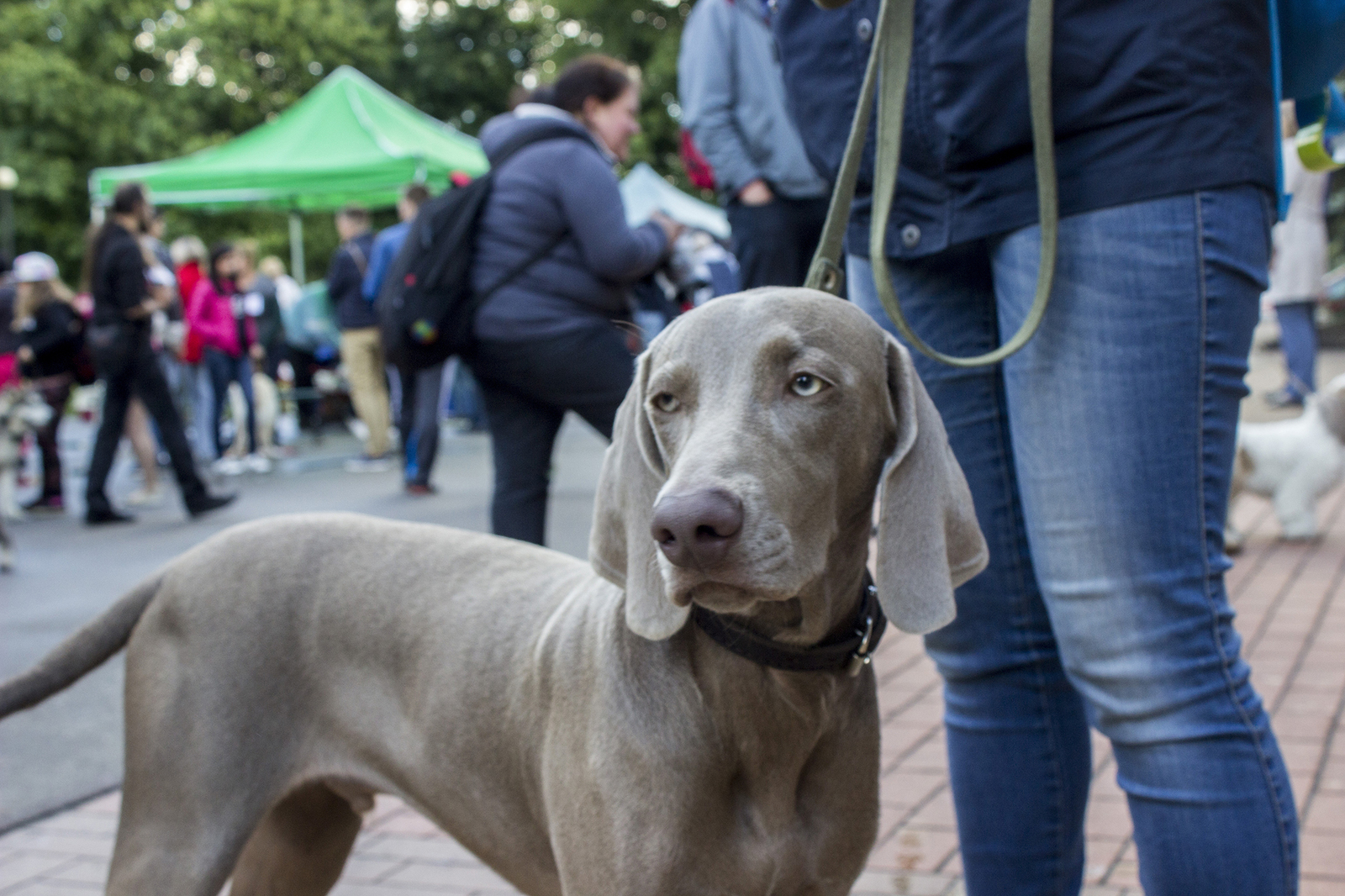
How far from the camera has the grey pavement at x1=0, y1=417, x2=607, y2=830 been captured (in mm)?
4004

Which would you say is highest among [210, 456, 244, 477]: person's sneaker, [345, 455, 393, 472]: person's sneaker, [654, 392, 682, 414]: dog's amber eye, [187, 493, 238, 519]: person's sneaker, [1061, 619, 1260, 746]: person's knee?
Answer: [654, 392, 682, 414]: dog's amber eye

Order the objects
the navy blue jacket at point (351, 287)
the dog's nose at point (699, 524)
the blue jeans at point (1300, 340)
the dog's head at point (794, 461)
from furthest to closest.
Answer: the navy blue jacket at point (351, 287) → the blue jeans at point (1300, 340) → the dog's head at point (794, 461) → the dog's nose at point (699, 524)

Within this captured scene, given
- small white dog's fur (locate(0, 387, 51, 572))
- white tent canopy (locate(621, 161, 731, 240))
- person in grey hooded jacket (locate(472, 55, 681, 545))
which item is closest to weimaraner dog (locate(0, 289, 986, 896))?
person in grey hooded jacket (locate(472, 55, 681, 545))

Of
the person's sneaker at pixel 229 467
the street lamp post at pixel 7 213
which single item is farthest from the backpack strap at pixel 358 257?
the street lamp post at pixel 7 213

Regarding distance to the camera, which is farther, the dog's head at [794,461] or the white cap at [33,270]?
the white cap at [33,270]

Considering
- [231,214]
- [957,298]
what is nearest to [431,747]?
[957,298]

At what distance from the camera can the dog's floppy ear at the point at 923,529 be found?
1.78 m

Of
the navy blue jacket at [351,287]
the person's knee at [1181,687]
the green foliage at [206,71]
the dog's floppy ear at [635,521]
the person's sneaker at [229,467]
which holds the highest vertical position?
the green foliage at [206,71]

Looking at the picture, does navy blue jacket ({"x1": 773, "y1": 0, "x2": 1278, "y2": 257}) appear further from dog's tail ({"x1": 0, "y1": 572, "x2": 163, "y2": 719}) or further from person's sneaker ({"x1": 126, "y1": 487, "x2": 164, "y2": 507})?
person's sneaker ({"x1": 126, "y1": 487, "x2": 164, "y2": 507})

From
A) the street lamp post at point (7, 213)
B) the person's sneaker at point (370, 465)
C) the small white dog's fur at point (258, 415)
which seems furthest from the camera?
the street lamp post at point (7, 213)

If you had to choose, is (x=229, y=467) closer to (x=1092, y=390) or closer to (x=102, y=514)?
(x=102, y=514)

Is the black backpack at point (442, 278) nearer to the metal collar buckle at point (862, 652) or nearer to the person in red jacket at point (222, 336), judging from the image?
the metal collar buckle at point (862, 652)

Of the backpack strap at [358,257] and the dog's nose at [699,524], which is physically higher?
the dog's nose at [699,524]

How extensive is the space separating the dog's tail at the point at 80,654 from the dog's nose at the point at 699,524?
4.50 feet
